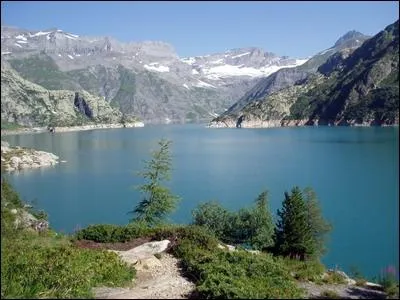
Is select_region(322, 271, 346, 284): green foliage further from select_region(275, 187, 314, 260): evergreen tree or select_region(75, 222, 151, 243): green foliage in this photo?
select_region(75, 222, 151, 243): green foliage

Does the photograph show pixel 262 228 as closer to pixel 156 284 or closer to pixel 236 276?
pixel 156 284

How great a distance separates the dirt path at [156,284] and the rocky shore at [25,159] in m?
115

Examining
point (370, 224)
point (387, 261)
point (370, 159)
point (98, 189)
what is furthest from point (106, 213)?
point (370, 159)

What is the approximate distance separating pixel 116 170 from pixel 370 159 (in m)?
61.0

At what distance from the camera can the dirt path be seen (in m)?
16.8

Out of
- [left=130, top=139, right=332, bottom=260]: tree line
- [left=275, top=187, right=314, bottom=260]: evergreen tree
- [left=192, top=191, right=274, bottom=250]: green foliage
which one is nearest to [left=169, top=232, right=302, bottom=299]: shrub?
[left=275, top=187, right=314, bottom=260]: evergreen tree

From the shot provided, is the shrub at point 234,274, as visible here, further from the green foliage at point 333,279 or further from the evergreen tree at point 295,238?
the evergreen tree at point 295,238

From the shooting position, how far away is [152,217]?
41.2 meters

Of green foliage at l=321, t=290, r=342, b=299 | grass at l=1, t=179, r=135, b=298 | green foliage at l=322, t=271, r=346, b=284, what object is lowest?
green foliage at l=322, t=271, r=346, b=284

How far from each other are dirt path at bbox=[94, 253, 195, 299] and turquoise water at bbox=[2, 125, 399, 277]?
799 inches

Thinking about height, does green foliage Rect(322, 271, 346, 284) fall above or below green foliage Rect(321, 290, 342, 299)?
below

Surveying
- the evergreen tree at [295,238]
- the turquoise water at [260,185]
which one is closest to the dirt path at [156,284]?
the evergreen tree at [295,238]

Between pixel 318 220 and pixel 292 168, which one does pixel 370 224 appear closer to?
pixel 318 220

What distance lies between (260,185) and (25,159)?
245 ft
